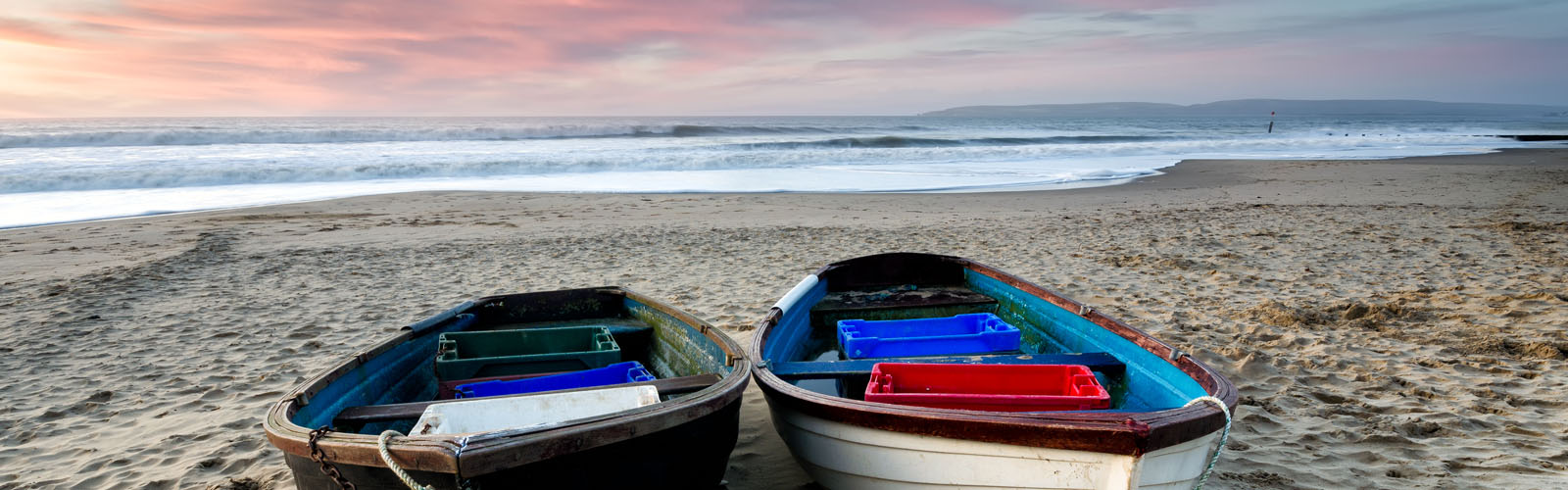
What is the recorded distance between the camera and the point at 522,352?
4.66 meters

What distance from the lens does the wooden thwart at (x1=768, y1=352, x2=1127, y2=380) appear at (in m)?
3.57

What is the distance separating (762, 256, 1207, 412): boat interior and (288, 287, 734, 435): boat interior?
52 cm

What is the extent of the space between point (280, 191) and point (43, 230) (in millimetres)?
6461

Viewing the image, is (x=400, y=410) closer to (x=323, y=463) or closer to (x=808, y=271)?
(x=323, y=463)

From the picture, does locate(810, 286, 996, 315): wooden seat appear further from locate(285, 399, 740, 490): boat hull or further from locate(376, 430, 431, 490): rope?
locate(376, 430, 431, 490): rope

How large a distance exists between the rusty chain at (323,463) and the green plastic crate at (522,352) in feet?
5.38

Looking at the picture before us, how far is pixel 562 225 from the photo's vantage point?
12.6 meters

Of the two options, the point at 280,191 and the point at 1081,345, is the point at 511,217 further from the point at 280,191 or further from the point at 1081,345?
the point at 1081,345

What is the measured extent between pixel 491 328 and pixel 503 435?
121 inches

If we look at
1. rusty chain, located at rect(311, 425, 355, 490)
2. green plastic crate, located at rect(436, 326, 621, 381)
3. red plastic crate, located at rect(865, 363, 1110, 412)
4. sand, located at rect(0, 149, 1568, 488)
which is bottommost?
sand, located at rect(0, 149, 1568, 488)

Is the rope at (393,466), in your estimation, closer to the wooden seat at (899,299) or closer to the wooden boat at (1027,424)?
the wooden boat at (1027,424)

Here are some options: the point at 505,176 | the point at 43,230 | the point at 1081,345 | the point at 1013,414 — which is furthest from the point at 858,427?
the point at 505,176

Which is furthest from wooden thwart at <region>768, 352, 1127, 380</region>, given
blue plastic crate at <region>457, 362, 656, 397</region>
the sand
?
blue plastic crate at <region>457, 362, 656, 397</region>

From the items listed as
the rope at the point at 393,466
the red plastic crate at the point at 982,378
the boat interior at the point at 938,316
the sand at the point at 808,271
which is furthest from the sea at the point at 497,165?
the rope at the point at 393,466
